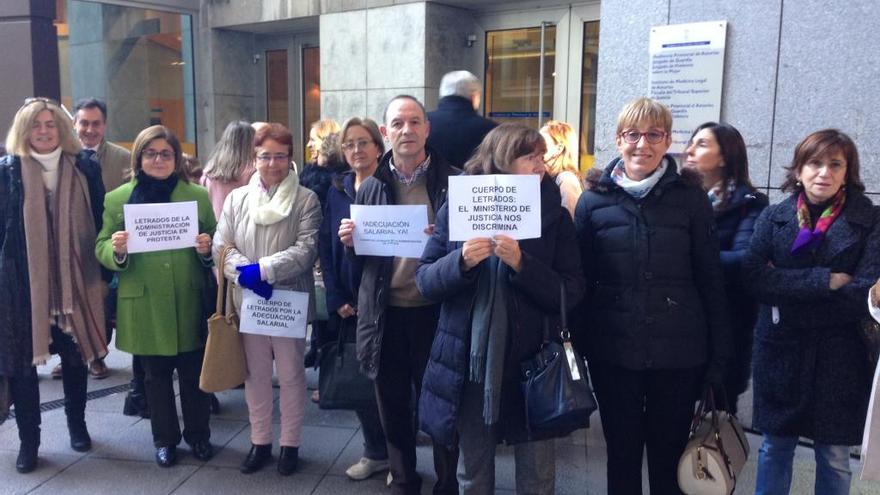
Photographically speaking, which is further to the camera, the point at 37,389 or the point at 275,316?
the point at 37,389

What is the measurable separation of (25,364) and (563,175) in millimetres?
3301

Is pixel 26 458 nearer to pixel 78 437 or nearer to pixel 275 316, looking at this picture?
pixel 78 437

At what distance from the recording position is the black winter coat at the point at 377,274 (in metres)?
3.55

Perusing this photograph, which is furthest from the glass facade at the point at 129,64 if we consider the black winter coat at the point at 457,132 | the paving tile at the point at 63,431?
the black winter coat at the point at 457,132

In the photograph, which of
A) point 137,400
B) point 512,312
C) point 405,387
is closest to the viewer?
point 512,312

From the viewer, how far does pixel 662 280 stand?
303 centimetres

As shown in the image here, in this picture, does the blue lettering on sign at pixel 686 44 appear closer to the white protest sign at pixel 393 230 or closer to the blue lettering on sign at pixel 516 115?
the white protest sign at pixel 393 230

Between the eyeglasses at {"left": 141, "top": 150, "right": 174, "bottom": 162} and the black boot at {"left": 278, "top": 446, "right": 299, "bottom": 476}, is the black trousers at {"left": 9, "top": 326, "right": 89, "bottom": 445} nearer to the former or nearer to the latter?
the eyeglasses at {"left": 141, "top": 150, "right": 174, "bottom": 162}

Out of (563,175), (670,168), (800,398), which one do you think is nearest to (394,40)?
(563,175)

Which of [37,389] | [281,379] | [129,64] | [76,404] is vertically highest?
[129,64]

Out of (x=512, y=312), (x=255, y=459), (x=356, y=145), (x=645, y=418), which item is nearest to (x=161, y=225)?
(x=356, y=145)

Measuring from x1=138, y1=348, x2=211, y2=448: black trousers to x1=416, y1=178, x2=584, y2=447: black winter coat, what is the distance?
195cm

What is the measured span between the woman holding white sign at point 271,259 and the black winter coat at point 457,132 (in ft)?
3.36

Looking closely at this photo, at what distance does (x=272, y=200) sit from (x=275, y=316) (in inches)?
25.0
